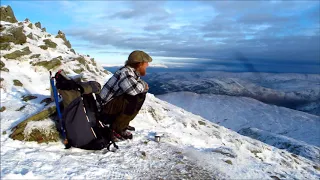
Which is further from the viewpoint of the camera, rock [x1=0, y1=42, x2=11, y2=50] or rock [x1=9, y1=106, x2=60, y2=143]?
rock [x1=0, y1=42, x2=11, y2=50]

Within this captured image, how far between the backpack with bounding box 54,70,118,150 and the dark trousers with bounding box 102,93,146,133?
1.09 ft

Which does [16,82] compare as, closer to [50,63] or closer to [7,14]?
[50,63]

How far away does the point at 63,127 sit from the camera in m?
9.96

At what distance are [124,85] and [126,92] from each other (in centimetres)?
27

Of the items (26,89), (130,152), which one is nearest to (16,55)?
(26,89)

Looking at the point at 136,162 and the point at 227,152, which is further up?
the point at 136,162

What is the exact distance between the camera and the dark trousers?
987 cm

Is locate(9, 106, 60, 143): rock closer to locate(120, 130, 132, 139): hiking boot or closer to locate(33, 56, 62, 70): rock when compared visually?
locate(120, 130, 132, 139): hiking boot

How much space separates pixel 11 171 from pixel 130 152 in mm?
4287

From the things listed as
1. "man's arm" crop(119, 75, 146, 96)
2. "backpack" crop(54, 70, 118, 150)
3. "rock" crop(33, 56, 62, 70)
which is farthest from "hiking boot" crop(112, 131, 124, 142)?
"rock" crop(33, 56, 62, 70)

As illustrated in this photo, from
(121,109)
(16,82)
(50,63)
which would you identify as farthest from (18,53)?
(121,109)

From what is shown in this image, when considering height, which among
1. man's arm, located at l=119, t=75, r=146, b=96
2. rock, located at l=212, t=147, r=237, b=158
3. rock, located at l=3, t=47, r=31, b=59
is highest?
rock, located at l=3, t=47, r=31, b=59

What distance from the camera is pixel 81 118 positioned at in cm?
951

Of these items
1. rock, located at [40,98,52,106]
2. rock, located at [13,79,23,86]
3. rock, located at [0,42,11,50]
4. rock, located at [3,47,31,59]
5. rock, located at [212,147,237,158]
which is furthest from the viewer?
rock, located at [0,42,11,50]
